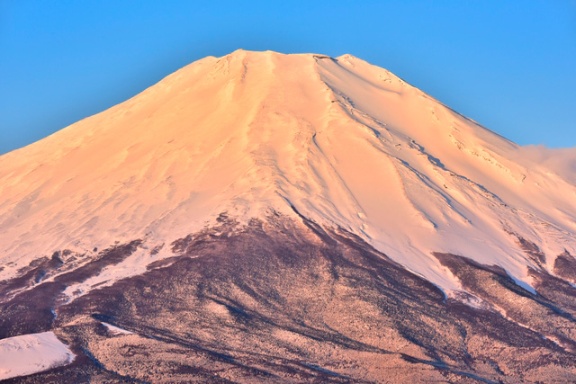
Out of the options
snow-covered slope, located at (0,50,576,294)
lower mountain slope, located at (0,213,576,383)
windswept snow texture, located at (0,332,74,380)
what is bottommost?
windswept snow texture, located at (0,332,74,380)

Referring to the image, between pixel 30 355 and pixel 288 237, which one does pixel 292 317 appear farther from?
pixel 30 355

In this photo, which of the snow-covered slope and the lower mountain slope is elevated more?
the snow-covered slope

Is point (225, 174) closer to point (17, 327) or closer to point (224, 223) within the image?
point (224, 223)

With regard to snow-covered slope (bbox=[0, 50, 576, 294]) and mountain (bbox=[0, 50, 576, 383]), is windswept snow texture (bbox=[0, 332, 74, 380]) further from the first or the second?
snow-covered slope (bbox=[0, 50, 576, 294])

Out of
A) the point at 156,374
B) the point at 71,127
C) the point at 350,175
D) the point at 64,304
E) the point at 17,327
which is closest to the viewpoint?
the point at 156,374

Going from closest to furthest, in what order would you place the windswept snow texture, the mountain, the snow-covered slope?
1. the windswept snow texture
2. the mountain
3. the snow-covered slope

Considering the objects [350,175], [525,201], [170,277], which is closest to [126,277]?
[170,277]

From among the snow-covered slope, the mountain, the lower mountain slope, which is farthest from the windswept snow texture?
the snow-covered slope
